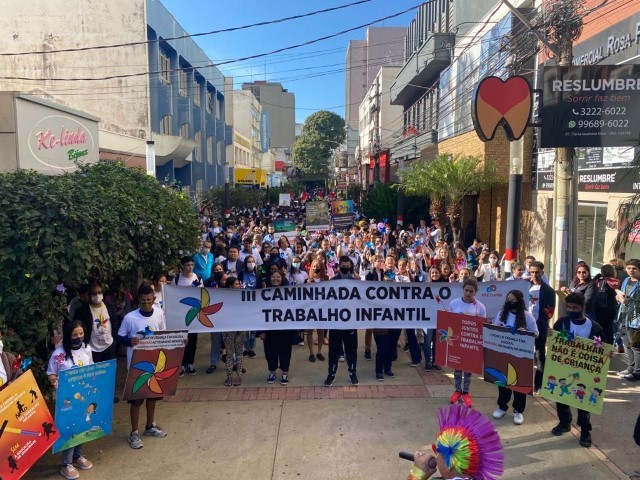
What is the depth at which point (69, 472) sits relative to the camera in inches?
192

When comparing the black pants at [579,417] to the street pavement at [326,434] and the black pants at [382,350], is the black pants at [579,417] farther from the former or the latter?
the black pants at [382,350]

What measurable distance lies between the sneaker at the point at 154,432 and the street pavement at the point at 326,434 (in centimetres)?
7

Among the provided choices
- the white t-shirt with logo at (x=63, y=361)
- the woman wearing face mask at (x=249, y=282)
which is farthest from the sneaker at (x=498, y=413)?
the white t-shirt with logo at (x=63, y=361)

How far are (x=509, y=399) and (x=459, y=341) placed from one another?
0.89 metres

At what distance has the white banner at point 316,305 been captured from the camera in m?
7.18

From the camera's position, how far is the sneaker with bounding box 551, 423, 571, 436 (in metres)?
5.67

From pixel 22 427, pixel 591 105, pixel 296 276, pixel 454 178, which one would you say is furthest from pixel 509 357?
pixel 454 178

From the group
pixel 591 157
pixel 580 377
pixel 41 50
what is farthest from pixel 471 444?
pixel 41 50

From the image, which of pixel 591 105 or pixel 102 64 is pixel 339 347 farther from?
pixel 102 64

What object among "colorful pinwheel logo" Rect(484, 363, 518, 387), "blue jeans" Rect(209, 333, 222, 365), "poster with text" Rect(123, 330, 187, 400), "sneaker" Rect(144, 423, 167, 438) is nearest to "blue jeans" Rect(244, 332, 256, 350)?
"blue jeans" Rect(209, 333, 222, 365)

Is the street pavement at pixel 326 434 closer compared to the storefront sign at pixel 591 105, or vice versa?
the street pavement at pixel 326 434

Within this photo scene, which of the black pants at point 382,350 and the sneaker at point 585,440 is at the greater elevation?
the black pants at point 382,350

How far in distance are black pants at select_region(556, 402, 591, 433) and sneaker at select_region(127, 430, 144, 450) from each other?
4.53m

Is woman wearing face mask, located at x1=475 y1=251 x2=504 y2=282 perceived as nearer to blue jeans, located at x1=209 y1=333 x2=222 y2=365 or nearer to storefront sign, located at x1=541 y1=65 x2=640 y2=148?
storefront sign, located at x1=541 y1=65 x2=640 y2=148
